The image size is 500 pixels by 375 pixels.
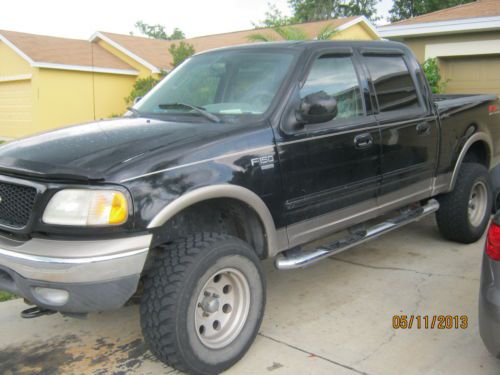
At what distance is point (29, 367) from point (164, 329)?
1.14 meters

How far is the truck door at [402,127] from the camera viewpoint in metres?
4.41

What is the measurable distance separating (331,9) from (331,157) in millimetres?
36878

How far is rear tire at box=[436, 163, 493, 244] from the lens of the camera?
17.5ft

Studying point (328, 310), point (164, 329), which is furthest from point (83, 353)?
point (328, 310)

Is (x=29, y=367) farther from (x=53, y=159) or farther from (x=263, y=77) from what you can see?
(x=263, y=77)

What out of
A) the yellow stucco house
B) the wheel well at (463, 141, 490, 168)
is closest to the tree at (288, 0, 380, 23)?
the yellow stucco house

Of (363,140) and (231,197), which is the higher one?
(363,140)

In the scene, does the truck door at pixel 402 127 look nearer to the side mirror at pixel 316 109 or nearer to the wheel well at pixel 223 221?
the side mirror at pixel 316 109

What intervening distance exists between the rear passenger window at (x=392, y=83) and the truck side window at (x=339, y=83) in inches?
10.7

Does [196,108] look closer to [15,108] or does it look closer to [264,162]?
[264,162]

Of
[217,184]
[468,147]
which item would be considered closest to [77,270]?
[217,184]

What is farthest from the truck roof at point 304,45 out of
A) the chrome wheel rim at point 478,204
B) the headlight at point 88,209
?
the chrome wheel rim at point 478,204

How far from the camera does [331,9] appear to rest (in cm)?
3800

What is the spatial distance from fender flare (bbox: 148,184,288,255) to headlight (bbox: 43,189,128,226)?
0.19 metres
